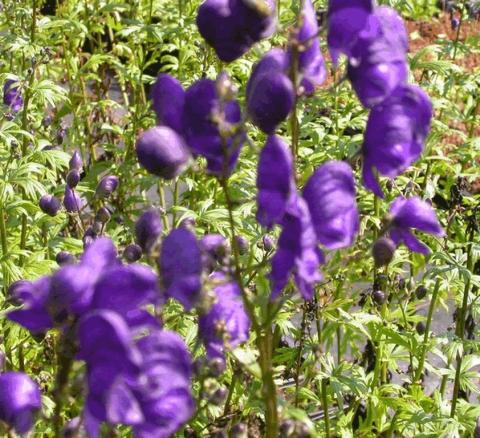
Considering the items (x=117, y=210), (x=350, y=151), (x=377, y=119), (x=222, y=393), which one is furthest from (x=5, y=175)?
(x=377, y=119)

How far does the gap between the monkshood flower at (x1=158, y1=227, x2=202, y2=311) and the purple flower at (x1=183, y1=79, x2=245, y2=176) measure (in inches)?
6.4

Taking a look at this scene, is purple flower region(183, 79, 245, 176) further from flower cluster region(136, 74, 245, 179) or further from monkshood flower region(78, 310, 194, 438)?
monkshood flower region(78, 310, 194, 438)

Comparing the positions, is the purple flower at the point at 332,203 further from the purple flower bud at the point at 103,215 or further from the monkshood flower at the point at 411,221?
the purple flower bud at the point at 103,215

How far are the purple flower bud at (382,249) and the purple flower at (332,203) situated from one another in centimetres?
33

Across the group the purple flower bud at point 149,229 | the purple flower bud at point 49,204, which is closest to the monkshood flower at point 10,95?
the purple flower bud at point 49,204

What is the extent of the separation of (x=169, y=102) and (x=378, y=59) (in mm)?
396

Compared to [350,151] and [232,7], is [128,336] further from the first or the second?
[350,151]

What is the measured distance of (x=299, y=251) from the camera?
4.76ft

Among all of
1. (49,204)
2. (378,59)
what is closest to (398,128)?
(378,59)

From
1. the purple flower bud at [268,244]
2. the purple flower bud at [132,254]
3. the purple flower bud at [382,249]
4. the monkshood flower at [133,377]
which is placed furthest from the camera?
the purple flower bud at [268,244]

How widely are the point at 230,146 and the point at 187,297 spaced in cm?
30

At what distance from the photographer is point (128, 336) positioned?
1.25m

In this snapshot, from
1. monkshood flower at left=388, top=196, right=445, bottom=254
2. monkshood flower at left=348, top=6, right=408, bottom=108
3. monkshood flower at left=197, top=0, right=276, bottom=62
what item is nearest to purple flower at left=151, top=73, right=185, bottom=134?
monkshood flower at left=197, top=0, right=276, bottom=62

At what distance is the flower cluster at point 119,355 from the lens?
1279 mm
